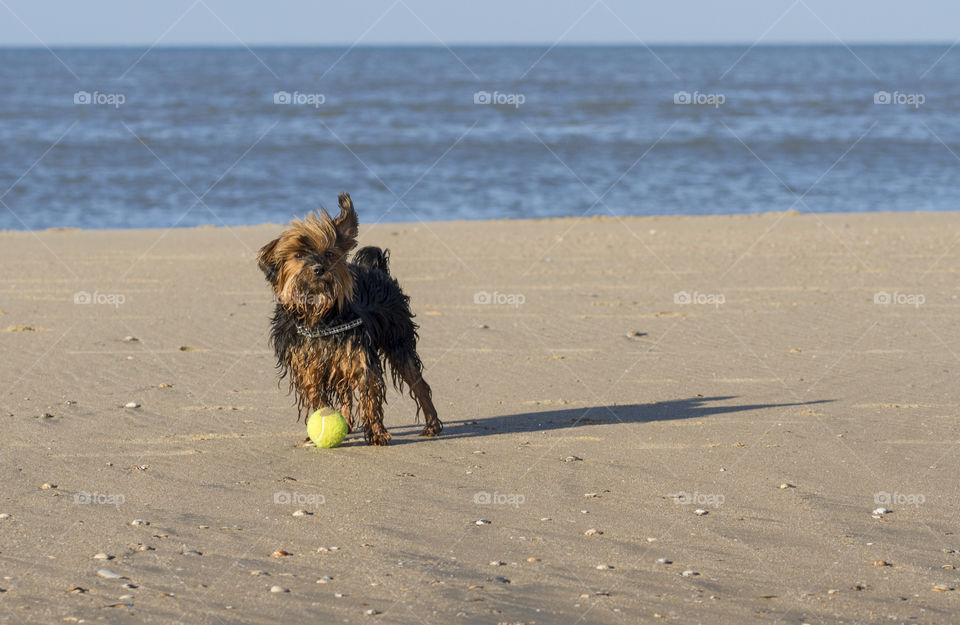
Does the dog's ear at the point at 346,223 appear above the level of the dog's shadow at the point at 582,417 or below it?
above

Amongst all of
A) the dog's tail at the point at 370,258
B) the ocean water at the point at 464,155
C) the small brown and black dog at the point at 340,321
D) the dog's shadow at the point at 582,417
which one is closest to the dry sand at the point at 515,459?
the dog's shadow at the point at 582,417

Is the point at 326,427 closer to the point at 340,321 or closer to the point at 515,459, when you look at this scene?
the point at 340,321

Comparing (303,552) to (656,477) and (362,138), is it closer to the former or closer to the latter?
(656,477)

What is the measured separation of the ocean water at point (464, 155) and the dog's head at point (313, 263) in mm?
10310

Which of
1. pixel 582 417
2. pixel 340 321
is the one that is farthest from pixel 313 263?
pixel 582 417

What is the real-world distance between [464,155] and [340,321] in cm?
2286

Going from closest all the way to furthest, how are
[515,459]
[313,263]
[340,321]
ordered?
[313,263]
[340,321]
[515,459]

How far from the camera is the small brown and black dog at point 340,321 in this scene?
6648 mm

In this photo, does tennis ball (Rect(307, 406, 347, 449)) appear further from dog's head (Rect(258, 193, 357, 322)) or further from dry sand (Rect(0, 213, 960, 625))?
dog's head (Rect(258, 193, 357, 322))

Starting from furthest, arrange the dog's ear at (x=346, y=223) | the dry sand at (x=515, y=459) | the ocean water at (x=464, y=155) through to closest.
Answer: the ocean water at (x=464, y=155) < the dog's ear at (x=346, y=223) < the dry sand at (x=515, y=459)

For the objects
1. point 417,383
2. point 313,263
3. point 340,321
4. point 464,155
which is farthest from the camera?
point 464,155

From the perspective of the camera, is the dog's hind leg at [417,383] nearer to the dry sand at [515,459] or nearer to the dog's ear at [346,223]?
the dry sand at [515,459]

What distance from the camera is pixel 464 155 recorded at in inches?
1158

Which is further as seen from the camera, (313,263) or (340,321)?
(340,321)
